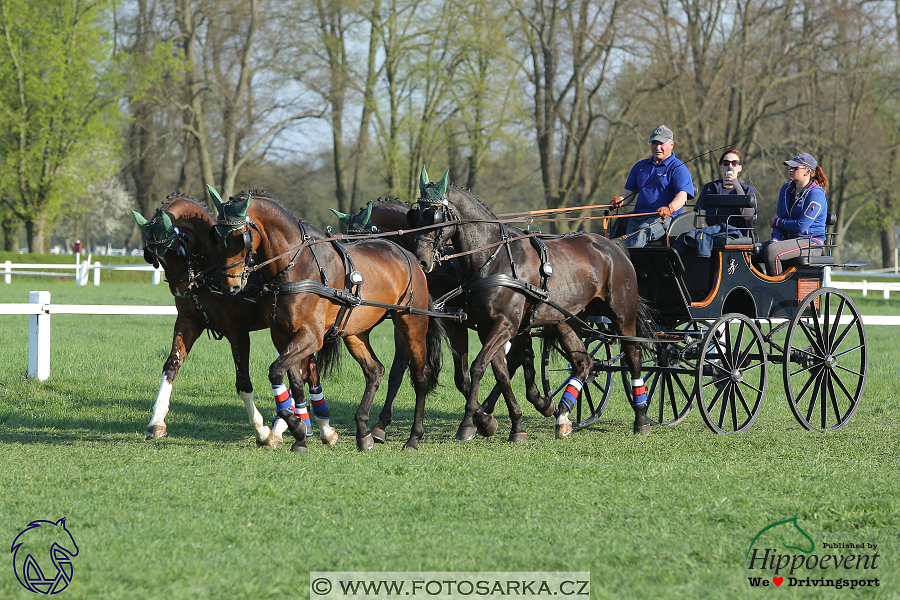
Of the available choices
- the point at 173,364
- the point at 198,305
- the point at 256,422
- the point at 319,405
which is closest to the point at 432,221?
the point at 319,405

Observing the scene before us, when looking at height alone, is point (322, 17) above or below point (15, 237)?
above

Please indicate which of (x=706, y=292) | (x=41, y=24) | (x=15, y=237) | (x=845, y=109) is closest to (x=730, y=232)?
(x=706, y=292)

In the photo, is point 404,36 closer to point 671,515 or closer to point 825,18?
point 825,18

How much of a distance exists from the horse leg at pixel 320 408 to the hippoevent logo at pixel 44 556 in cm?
278

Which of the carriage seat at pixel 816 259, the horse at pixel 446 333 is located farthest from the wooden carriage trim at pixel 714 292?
the horse at pixel 446 333

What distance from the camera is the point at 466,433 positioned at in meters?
7.58

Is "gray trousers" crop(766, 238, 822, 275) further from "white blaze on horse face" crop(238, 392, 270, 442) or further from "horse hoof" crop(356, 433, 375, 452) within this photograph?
"white blaze on horse face" crop(238, 392, 270, 442)

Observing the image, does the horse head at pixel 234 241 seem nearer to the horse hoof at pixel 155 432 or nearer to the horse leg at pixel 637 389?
the horse hoof at pixel 155 432

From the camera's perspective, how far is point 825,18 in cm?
2741

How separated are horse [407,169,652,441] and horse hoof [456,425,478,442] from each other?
0.08m

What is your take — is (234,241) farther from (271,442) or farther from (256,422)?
(271,442)

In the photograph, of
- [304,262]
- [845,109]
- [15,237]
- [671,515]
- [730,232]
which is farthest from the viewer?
[15,237]

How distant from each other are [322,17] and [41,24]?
1063 cm

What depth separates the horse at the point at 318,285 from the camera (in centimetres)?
636
